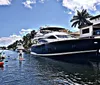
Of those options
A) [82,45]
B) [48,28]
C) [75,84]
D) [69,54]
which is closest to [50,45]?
[69,54]

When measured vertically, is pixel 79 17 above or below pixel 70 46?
above

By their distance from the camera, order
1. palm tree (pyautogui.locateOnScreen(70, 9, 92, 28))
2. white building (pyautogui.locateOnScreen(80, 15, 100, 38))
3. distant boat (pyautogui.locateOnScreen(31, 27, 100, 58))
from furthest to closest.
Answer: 1. palm tree (pyautogui.locateOnScreen(70, 9, 92, 28))
2. white building (pyautogui.locateOnScreen(80, 15, 100, 38))
3. distant boat (pyautogui.locateOnScreen(31, 27, 100, 58))

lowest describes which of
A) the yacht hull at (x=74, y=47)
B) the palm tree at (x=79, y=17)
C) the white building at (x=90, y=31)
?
the yacht hull at (x=74, y=47)

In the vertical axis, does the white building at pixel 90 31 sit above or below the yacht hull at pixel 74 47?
above

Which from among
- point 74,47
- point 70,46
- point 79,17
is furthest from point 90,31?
point 79,17

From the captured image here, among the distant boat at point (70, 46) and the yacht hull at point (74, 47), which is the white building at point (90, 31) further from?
the yacht hull at point (74, 47)

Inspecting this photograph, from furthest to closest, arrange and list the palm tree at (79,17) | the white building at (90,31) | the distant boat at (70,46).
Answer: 1. the palm tree at (79,17)
2. the white building at (90,31)
3. the distant boat at (70,46)

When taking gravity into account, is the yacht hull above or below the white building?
below

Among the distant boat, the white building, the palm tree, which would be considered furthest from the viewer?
the palm tree

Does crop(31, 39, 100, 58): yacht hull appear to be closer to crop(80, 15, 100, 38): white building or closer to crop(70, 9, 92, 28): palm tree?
crop(80, 15, 100, 38): white building

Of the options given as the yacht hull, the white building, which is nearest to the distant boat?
the yacht hull

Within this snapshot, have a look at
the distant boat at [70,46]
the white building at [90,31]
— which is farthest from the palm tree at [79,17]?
the distant boat at [70,46]

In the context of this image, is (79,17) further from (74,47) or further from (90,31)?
(74,47)

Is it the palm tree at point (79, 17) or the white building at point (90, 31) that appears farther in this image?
the palm tree at point (79, 17)
